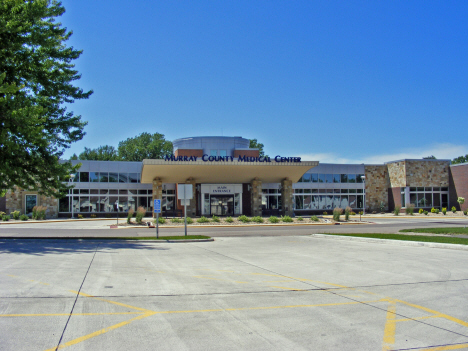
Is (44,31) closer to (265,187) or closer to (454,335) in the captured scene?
(454,335)

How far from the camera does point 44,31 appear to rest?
60.0 feet

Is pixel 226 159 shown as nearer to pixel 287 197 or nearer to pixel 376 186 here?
pixel 287 197

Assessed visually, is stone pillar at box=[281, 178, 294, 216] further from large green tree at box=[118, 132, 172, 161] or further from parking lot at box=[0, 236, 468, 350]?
large green tree at box=[118, 132, 172, 161]

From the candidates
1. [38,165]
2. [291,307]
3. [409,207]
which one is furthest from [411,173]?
[291,307]

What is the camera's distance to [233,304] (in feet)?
23.3

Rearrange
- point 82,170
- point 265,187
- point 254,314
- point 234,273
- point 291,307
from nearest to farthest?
1. point 254,314
2. point 291,307
3. point 234,273
4. point 82,170
5. point 265,187

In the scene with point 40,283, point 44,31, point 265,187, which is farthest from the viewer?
point 265,187

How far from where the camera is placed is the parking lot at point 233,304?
5.23 m

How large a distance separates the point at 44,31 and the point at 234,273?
14868 mm

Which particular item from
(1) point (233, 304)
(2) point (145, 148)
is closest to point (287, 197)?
(1) point (233, 304)

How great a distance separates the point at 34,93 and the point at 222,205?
96.6 feet

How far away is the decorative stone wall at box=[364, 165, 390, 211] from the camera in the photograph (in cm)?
5912

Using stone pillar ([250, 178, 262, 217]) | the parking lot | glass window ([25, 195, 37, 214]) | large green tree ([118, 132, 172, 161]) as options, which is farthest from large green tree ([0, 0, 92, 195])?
large green tree ([118, 132, 172, 161])

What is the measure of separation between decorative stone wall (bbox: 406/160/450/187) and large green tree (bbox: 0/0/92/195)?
1861 inches
